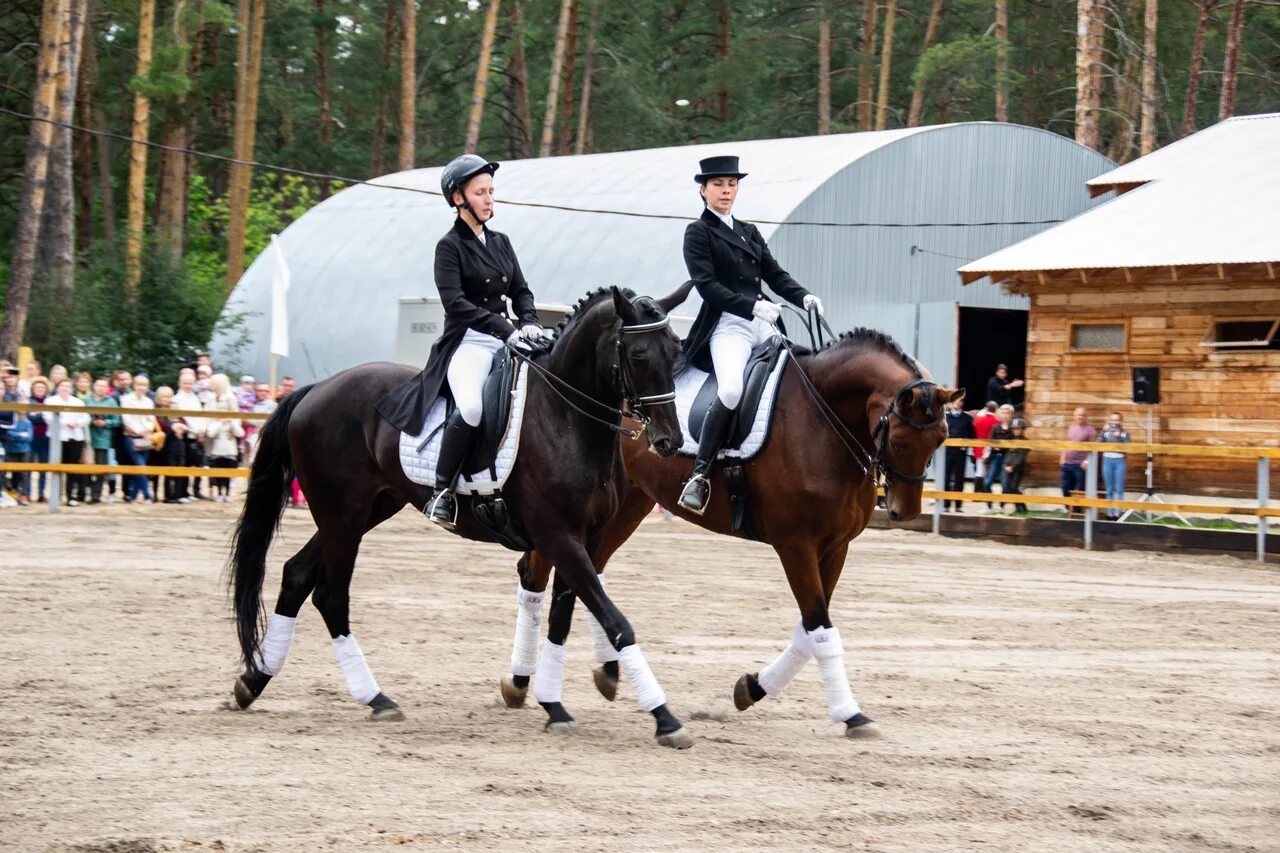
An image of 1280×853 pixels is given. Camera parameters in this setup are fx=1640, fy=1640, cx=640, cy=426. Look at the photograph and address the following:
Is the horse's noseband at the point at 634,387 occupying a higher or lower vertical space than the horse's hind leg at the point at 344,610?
higher

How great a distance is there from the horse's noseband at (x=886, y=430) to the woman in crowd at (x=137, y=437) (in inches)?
546

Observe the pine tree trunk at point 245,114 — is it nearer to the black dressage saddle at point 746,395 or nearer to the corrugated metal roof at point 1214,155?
the corrugated metal roof at point 1214,155

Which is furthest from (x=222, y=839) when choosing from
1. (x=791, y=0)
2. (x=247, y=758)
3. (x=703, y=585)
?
(x=791, y=0)

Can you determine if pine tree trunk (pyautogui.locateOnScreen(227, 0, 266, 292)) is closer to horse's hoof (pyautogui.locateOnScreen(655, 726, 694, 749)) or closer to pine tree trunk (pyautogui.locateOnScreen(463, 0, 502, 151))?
pine tree trunk (pyautogui.locateOnScreen(463, 0, 502, 151))

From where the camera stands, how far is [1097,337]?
2430 centimetres

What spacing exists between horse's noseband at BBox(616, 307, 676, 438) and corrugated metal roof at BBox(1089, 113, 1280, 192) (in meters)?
21.7

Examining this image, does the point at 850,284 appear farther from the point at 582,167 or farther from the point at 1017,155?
the point at 582,167

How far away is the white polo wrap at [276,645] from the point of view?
805 cm

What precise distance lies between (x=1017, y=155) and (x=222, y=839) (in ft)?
89.6

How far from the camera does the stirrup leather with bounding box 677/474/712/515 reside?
8578 mm

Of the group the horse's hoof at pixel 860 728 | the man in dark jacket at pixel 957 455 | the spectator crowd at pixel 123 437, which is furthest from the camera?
the man in dark jacket at pixel 957 455

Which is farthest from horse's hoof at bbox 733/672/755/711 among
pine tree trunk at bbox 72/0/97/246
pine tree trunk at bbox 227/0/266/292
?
pine tree trunk at bbox 72/0/97/246

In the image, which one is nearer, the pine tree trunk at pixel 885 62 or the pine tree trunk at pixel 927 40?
the pine tree trunk at pixel 885 62

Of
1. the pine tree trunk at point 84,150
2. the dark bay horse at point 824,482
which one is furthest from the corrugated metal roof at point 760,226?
the dark bay horse at point 824,482
